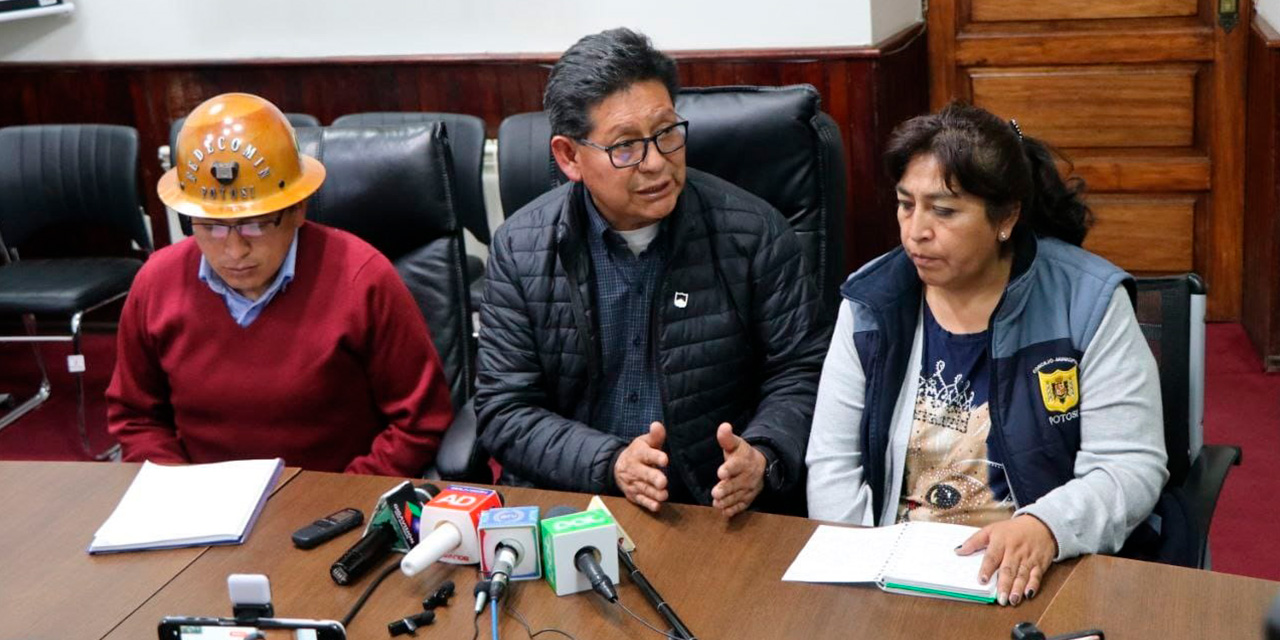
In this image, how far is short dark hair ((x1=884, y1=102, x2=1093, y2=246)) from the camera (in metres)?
1.96

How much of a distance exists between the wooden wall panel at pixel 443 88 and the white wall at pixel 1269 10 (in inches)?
37.5

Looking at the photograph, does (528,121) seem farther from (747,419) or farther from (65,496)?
(65,496)

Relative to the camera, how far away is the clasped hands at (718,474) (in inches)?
74.7

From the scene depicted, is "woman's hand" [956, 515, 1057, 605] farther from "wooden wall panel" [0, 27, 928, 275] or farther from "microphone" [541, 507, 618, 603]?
"wooden wall panel" [0, 27, 928, 275]

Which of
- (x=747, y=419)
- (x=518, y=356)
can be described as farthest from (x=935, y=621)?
(x=518, y=356)

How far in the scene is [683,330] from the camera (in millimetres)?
2285

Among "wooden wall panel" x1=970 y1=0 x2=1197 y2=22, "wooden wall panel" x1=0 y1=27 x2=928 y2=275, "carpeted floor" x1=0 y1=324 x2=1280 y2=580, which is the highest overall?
"wooden wall panel" x1=970 y1=0 x2=1197 y2=22

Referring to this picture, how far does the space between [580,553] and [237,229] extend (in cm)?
96

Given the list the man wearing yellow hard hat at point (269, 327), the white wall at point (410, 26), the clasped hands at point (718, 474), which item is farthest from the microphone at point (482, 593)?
the white wall at point (410, 26)

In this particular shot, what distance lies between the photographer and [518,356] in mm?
2334

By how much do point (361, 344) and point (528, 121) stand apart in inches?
34.7

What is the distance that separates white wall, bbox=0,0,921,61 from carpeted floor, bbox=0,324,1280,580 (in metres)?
1.06

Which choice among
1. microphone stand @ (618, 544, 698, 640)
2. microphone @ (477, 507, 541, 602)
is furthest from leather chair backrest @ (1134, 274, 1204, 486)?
microphone @ (477, 507, 541, 602)

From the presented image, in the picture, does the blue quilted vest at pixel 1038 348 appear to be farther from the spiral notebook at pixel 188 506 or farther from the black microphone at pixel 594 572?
the spiral notebook at pixel 188 506
